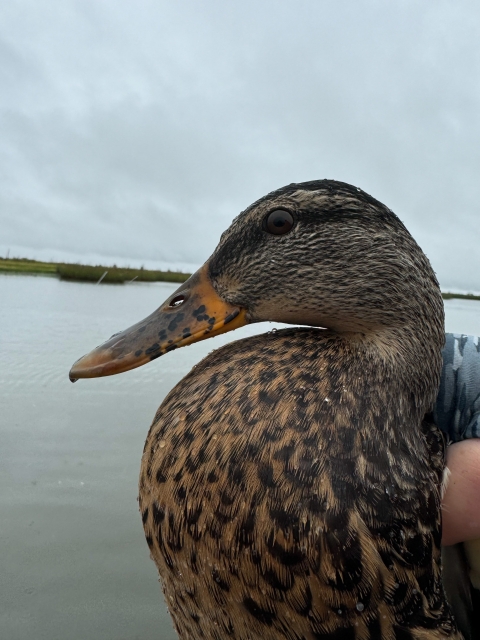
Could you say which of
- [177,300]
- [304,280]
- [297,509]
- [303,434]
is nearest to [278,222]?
[304,280]

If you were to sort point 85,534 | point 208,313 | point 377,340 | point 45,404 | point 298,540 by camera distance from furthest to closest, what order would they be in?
1. point 45,404
2. point 85,534
3. point 208,313
4. point 377,340
5. point 298,540

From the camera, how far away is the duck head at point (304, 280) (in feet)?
4.17

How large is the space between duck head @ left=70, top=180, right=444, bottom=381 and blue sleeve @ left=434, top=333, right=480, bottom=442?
0.28 m

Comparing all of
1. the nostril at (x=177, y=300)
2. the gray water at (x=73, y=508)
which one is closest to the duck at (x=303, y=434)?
the nostril at (x=177, y=300)

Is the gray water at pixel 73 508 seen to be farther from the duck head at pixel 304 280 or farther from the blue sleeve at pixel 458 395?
the blue sleeve at pixel 458 395

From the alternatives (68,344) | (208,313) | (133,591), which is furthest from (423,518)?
(68,344)

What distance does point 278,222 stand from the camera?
1.34 metres

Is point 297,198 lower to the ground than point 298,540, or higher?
higher

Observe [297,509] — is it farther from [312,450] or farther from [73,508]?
[73,508]

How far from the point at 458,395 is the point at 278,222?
83cm

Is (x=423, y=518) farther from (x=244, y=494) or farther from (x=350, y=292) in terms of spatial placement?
(x=350, y=292)

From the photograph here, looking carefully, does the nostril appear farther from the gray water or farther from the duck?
the gray water

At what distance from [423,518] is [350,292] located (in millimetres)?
598

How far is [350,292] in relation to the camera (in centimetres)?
128
